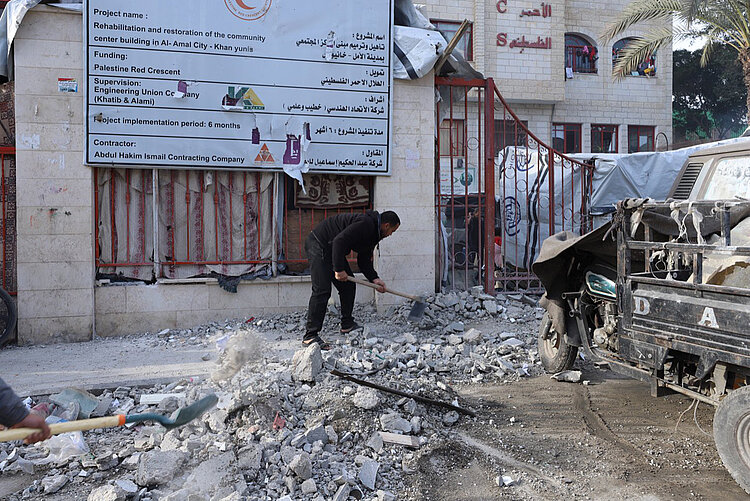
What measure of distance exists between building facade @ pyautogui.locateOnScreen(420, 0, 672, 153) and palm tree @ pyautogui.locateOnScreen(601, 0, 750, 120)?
3.87 metres

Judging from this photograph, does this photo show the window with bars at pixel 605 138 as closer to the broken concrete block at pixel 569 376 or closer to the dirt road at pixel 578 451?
the broken concrete block at pixel 569 376

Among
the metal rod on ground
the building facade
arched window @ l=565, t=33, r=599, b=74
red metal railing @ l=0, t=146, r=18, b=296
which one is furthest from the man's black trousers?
arched window @ l=565, t=33, r=599, b=74

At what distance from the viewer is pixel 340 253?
5.83m

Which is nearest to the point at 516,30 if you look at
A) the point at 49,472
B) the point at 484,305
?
the point at 484,305

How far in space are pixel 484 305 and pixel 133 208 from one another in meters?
4.50

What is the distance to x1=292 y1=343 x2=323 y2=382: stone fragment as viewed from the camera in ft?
14.0

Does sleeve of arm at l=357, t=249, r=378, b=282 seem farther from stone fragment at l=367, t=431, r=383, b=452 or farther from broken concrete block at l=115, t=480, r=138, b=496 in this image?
broken concrete block at l=115, t=480, r=138, b=496

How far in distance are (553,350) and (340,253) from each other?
227 centimetres

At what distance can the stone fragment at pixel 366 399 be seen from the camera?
387 centimetres

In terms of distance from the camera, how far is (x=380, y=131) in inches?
285

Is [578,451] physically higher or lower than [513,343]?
lower

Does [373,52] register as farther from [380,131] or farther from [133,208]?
[133,208]

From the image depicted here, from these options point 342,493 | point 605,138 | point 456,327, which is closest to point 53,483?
point 342,493

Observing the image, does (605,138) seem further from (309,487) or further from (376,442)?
(309,487)
